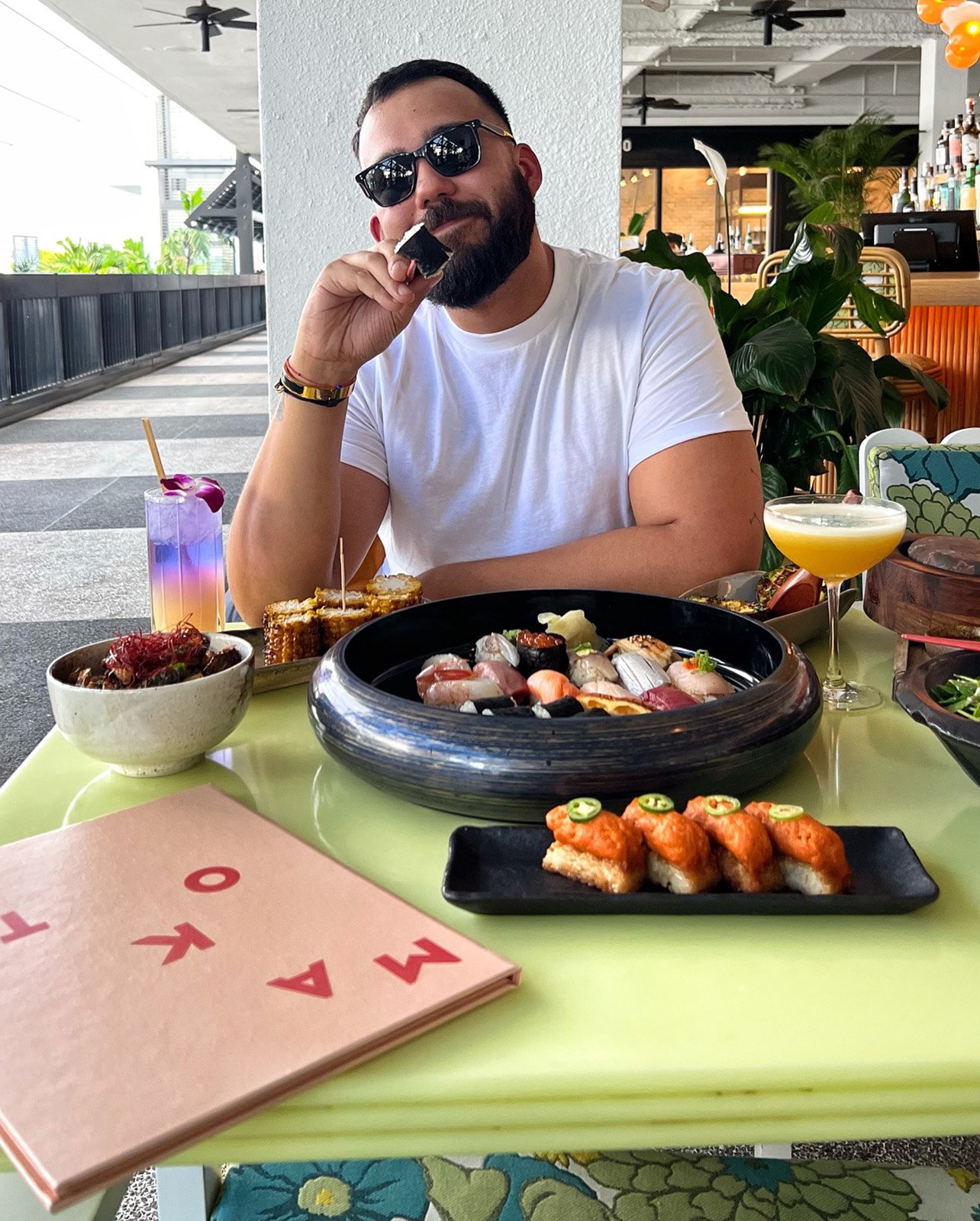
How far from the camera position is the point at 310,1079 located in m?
0.54

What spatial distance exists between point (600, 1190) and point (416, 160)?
1270mm

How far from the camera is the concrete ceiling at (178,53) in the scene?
47.5ft

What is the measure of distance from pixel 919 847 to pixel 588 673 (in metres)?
0.31

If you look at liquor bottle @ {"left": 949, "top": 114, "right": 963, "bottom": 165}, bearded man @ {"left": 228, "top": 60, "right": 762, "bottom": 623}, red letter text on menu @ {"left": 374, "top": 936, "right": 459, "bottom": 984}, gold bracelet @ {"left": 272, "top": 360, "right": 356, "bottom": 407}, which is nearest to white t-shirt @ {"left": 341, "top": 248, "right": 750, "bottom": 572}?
bearded man @ {"left": 228, "top": 60, "right": 762, "bottom": 623}

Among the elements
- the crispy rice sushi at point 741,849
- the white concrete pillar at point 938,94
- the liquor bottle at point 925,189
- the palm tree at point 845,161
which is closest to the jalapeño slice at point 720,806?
the crispy rice sushi at point 741,849

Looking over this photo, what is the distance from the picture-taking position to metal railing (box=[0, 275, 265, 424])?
873cm

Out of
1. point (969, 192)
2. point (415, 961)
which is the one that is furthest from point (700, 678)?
point (969, 192)

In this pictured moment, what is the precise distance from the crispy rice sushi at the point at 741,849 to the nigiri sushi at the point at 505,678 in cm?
26

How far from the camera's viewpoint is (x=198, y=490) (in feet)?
4.38

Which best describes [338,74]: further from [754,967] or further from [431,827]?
[754,967]

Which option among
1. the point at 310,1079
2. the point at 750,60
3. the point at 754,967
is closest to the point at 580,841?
the point at 754,967

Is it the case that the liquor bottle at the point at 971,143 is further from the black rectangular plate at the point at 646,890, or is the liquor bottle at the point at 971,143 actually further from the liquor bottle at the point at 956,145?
the black rectangular plate at the point at 646,890

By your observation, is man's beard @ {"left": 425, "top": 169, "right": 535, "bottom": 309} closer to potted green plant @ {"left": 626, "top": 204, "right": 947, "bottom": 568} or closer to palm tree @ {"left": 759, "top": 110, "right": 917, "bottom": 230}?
potted green plant @ {"left": 626, "top": 204, "right": 947, "bottom": 568}

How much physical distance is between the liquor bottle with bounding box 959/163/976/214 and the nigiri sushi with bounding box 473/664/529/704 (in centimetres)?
721
